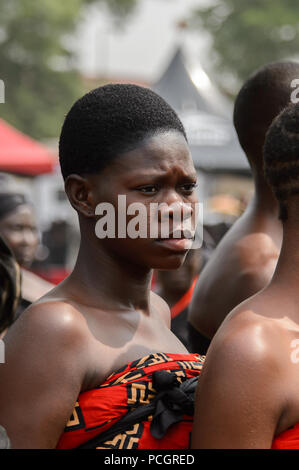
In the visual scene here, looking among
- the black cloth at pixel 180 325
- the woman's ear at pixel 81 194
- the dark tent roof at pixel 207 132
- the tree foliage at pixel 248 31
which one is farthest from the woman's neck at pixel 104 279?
the tree foliage at pixel 248 31

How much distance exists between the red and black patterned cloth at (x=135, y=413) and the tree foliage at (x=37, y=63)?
19404mm

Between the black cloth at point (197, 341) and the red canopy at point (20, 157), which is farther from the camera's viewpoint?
the red canopy at point (20, 157)

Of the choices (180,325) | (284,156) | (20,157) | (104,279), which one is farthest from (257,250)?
(20,157)

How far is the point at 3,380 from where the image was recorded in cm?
156

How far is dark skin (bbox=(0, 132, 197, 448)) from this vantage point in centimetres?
152

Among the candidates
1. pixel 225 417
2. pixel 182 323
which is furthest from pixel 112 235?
pixel 182 323

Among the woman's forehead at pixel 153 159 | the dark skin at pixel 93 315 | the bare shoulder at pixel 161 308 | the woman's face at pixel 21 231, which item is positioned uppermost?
the woman's forehead at pixel 153 159

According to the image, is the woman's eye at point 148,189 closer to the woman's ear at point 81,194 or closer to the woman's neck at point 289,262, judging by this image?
the woman's ear at point 81,194

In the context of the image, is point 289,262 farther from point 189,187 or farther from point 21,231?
point 21,231

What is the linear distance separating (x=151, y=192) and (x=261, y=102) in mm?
914

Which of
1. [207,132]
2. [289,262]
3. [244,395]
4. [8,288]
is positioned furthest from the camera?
[207,132]

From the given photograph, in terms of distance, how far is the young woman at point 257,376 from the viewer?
136cm

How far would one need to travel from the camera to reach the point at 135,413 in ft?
5.27
